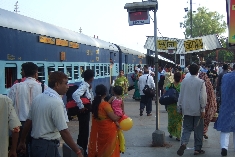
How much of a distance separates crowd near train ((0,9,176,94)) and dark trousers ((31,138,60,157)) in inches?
136

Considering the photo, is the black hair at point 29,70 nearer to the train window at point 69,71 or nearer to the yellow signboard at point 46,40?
the yellow signboard at point 46,40

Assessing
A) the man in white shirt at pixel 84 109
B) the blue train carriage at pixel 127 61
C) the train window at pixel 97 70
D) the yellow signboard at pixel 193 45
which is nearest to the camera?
the man in white shirt at pixel 84 109

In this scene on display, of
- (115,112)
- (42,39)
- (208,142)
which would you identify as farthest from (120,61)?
(115,112)

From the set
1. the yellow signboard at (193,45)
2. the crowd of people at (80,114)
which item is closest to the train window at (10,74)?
the crowd of people at (80,114)

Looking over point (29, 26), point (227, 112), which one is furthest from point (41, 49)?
point (227, 112)

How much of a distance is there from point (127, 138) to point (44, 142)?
Answer: 553cm

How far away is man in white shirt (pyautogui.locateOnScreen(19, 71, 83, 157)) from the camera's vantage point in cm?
442

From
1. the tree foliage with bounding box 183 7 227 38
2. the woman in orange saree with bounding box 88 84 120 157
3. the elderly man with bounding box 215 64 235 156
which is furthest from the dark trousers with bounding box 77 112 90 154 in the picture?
the tree foliage with bounding box 183 7 227 38

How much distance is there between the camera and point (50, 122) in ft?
14.7

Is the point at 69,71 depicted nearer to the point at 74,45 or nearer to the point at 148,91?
the point at 74,45

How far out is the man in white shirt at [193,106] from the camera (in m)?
7.77

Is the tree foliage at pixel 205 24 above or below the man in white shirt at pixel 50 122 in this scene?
above

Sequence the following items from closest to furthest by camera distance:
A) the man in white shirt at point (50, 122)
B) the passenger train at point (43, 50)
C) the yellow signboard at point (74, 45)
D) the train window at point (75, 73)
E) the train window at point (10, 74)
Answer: the man in white shirt at point (50, 122) < the train window at point (10, 74) < the passenger train at point (43, 50) < the yellow signboard at point (74, 45) < the train window at point (75, 73)

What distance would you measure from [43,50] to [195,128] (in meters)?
4.61
